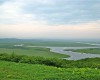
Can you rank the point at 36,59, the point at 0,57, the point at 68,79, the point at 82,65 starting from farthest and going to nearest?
the point at 0,57 → the point at 36,59 → the point at 82,65 → the point at 68,79

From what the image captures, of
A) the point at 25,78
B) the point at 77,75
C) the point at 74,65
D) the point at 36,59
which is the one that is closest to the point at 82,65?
the point at 74,65

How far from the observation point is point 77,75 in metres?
14.9

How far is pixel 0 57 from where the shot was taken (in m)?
26.9

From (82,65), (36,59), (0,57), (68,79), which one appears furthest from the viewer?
(0,57)

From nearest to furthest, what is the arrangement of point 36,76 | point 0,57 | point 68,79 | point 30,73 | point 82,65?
1. point 68,79
2. point 36,76
3. point 30,73
4. point 82,65
5. point 0,57

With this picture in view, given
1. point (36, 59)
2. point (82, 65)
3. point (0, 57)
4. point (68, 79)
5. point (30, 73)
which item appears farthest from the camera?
point (0, 57)

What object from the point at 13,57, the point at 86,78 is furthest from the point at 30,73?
the point at 13,57

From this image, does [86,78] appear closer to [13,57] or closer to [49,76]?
[49,76]

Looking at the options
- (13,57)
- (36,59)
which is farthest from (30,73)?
(13,57)

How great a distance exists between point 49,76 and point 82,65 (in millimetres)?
8235

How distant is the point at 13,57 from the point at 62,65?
20.1 feet

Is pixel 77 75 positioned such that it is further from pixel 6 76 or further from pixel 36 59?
pixel 36 59

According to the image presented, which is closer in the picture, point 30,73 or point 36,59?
point 30,73

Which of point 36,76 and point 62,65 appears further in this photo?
point 62,65
